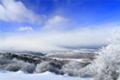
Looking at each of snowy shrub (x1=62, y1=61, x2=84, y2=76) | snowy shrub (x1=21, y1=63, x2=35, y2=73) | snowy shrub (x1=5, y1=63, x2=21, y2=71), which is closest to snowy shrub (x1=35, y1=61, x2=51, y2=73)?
snowy shrub (x1=21, y1=63, x2=35, y2=73)

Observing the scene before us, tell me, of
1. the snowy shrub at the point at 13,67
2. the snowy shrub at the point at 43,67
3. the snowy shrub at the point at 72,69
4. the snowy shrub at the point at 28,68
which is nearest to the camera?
the snowy shrub at the point at 72,69

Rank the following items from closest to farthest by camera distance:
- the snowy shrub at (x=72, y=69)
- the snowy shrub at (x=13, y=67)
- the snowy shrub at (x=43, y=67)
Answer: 1. the snowy shrub at (x=72, y=69)
2. the snowy shrub at (x=13, y=67)
3. the snowy shrub at (x=43, y=67)

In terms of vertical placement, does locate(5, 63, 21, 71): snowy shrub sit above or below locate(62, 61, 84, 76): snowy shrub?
above

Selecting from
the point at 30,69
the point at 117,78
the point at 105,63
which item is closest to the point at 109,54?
the point at 105,63

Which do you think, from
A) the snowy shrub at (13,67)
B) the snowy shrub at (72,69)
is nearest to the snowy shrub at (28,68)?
the snowy shrub at (13,67)

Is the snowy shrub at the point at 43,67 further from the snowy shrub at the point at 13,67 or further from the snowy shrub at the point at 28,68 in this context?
the snowy shrub at the point at 13,67

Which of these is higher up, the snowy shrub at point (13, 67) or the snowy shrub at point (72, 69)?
the snowy shrub at point (13, 67)

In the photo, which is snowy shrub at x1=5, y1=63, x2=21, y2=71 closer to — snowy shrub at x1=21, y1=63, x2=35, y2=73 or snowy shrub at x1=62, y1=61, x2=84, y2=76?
snowy shrub at x1=21, y1=63, x2=35, y2=73

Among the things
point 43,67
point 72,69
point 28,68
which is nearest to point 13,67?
point 28,68

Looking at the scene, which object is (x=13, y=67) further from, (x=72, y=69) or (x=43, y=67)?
(x=72, y=69)

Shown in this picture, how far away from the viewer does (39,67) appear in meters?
86.6

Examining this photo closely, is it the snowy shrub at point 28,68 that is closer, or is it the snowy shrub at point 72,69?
the snowy shrub at point 72,69

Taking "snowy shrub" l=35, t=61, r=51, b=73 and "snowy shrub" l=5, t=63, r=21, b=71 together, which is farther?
"snowy shrub" l=35, t=61, r=51, b=73

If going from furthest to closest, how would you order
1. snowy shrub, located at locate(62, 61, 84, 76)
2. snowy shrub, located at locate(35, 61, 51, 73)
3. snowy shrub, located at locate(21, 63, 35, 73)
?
snowy shrub, located at locate(35, 61, 51, 73) → snowy shrub, located at locate(21, 63, 35, 73) → snowy shrub, located at locate(62, 61, 84, 76)
